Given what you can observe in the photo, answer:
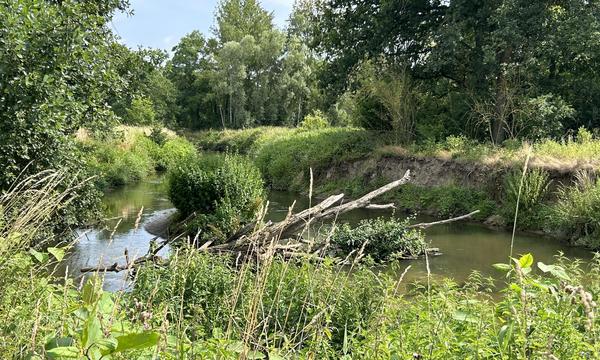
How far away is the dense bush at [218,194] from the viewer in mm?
10742

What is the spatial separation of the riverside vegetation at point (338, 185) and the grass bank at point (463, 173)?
0.24 feet

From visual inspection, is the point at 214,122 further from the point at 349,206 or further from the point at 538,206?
the point at 349,206

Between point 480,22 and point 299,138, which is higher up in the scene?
point 480,22

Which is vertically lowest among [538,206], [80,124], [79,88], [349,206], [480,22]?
[538,206]

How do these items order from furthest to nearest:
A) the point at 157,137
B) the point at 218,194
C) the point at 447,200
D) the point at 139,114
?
1. the point at 139,114
2. the point at 157,137
3. the point at 447,200
4. the point at 218,194

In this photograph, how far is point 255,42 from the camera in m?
48.5

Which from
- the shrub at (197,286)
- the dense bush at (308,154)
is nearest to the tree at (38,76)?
the shrub at (197,286)

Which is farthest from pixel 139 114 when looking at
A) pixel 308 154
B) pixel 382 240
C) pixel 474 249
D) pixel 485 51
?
pixel 474 249

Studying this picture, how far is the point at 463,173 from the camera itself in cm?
1645

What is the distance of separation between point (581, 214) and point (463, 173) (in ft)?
16.0

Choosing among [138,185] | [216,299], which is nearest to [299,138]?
[138,185]

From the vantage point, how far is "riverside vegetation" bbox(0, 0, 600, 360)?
256cm

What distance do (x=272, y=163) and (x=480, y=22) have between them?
34.0ft

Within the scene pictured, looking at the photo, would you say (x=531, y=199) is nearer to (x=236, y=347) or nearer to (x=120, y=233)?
(x=120, y=233)
